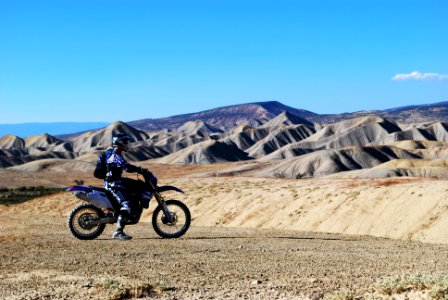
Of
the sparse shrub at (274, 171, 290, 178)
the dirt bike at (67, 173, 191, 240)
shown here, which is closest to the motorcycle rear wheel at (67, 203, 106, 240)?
the dirt bike at (67, 173, 191, 240)

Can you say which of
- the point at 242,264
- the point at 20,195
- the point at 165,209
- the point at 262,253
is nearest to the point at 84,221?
the point at 165,209

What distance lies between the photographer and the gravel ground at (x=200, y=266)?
7.74 m

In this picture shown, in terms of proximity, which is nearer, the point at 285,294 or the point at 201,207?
the point at 285,294

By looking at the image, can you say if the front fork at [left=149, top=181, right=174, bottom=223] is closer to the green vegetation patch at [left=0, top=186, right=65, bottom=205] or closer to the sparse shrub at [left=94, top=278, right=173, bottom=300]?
the sparse shrub at [left=94, top=278, right=173, bottom=300]

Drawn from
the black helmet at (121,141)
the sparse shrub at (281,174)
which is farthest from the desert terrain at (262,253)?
the sparse shrub at (281,174)

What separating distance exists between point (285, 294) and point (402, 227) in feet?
42.5

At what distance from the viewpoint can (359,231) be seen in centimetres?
2036

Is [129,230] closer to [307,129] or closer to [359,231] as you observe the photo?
[359,231]

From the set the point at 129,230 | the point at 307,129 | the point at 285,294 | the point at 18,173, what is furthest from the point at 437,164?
the point at 307,129

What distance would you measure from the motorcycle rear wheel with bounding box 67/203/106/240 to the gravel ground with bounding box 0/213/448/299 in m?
0.28

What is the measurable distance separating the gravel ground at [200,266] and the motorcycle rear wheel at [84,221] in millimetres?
281

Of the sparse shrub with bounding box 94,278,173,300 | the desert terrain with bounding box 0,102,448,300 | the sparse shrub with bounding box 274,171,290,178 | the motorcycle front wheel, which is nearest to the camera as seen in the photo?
the sparse shrub with bounding box 94,278,173,300

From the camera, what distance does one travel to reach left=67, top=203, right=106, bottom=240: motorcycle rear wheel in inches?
529

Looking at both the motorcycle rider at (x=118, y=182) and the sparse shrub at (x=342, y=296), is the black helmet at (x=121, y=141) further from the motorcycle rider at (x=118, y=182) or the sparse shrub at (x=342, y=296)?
the sparse shrub at (x=342, y=296)
